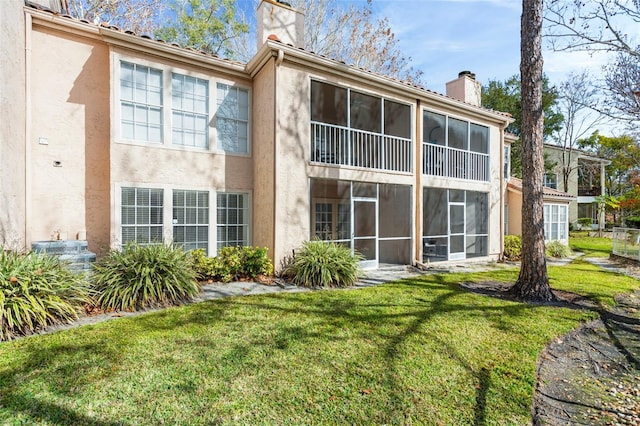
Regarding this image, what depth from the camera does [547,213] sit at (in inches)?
706

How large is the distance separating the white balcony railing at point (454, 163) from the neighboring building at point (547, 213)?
4.53 meters

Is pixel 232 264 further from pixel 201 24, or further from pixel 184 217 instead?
pixel 201 24

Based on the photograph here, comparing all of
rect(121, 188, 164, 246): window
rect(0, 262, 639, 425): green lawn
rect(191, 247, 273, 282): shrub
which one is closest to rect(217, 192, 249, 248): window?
rect(191, 247, 273, 282): shrub

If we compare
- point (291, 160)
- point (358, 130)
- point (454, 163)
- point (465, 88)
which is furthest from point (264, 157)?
point (465, 88)

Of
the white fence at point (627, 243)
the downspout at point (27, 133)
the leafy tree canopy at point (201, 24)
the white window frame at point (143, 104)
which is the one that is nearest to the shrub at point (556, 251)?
the white fence at point (627, 243)

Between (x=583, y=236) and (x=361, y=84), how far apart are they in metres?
27.9

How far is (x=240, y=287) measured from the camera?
779cm

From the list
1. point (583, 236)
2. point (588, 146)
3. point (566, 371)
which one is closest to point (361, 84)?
point (566, 371)

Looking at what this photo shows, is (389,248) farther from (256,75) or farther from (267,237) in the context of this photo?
(256,75)

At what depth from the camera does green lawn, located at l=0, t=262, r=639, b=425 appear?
309 cm

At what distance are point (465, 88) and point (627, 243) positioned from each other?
1049 centimetres

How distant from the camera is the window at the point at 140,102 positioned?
8.15 meters

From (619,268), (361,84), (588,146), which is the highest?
(588,146)

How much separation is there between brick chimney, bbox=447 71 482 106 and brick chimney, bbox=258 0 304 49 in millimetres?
7874
